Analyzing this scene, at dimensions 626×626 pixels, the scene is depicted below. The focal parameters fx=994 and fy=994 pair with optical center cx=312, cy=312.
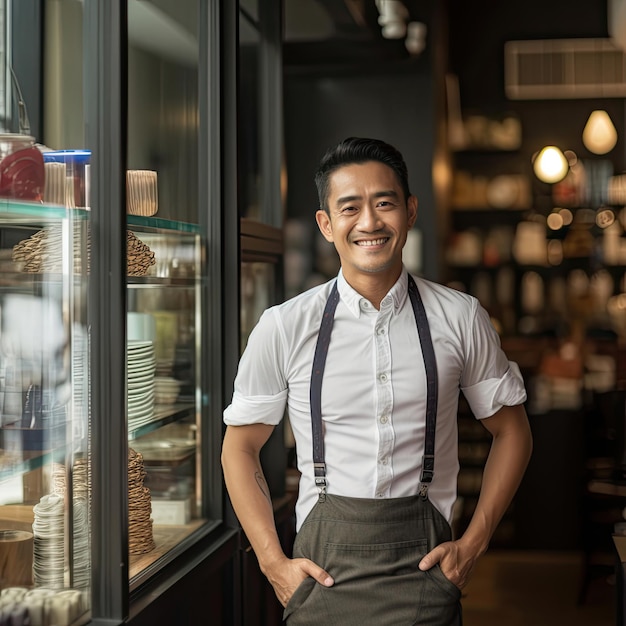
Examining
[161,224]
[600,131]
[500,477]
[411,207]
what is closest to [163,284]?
[161,224]

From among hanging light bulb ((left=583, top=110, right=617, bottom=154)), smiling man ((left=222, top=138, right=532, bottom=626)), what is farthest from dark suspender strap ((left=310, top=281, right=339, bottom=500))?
hanging light bulb ((left=583, top=110, right=617, bottom=154))

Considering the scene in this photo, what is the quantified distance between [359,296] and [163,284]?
60cm

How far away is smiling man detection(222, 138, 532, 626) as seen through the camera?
7.27 ft

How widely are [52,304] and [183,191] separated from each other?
33.8 inches

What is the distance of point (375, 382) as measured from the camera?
2232 millimetres

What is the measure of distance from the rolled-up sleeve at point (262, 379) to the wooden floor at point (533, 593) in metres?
2.74

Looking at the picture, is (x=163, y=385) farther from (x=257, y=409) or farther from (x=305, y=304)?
(x=305, y=304)

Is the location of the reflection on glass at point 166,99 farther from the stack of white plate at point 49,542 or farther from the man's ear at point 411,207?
the stack of white plate at point 49,542

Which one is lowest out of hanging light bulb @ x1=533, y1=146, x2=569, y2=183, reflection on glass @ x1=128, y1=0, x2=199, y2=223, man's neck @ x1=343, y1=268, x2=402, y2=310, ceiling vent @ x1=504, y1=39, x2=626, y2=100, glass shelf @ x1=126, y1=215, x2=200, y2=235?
man's neck @ x1=343, y1=268, x2=402, y2=310

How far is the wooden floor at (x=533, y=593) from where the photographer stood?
→ 5017mm

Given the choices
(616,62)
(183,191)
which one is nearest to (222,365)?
(183,191)

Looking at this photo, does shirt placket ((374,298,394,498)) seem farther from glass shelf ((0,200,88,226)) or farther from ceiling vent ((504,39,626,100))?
ceiling vent ((504,39,626,100))

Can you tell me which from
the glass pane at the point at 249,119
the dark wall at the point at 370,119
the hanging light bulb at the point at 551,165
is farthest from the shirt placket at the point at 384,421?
the hanging light bulb at the point at 551,165

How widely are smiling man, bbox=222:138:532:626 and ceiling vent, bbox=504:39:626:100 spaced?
6431mm
